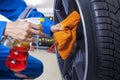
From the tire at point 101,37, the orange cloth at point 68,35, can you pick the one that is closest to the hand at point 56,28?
the orange cloth at point 68,35

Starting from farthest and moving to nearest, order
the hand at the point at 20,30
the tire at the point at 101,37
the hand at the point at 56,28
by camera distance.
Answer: the hand at the point at 56,28, the hand at the point at 20,30, the tire at the point at 101,37

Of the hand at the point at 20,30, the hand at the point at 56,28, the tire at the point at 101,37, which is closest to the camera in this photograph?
the tire at the point at 101,37

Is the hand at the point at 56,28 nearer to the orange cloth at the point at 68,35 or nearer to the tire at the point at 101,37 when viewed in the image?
the orange cloth at the point at 68,35

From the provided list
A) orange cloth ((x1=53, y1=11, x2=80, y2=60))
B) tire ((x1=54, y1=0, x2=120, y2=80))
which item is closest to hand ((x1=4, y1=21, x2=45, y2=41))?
orange cloth ((x1=53, y1=11, x2=80, y2=60))

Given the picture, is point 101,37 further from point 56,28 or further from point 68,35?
point 56,28

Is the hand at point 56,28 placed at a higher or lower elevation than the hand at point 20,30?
lower

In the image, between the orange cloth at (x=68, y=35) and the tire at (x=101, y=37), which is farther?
the orange cloth at (x=68, y=35)

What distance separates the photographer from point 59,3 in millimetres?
1497

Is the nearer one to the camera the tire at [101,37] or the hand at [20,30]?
the tire at [101,37]

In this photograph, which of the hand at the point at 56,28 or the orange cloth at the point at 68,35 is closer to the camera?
the orange cloth at the point at 68,35

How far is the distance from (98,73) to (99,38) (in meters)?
0.13

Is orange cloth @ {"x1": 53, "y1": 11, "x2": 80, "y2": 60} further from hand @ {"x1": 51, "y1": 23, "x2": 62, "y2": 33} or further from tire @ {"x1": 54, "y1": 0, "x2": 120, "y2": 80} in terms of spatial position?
tire @ {"x1": 54, "y1": 0, "x2": 120, "y2": 80}

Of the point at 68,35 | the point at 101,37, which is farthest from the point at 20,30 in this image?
the point at 101,37

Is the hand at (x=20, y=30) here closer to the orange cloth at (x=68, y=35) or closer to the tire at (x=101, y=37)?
the orange cloth at (x=68, y=35)
